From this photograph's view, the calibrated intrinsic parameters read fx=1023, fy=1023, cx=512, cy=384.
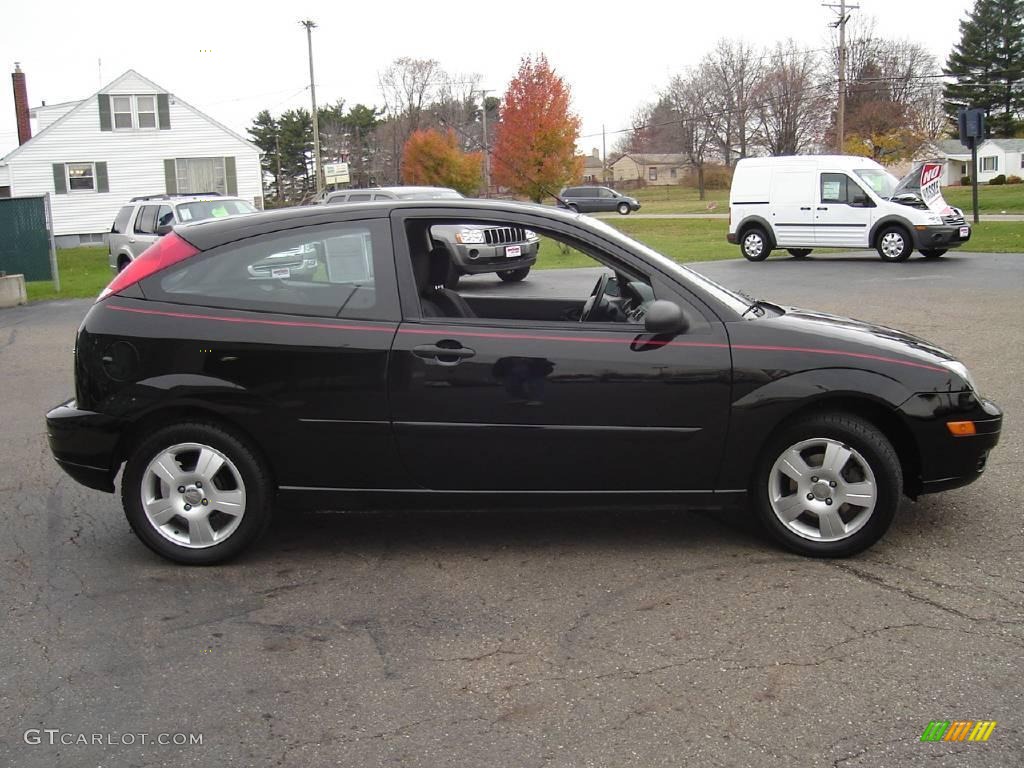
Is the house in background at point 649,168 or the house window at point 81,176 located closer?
the house window at point 81,176

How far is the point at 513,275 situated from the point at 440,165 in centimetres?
5296

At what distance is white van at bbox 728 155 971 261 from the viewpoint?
2041 centimetres

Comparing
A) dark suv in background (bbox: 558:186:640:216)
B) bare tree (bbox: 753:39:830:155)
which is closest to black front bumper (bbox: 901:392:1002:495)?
dark suv in background (bbox: 558:186:640:216)

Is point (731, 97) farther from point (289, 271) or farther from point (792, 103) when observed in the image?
point (289, 271)

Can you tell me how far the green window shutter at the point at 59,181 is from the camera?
43.0 meters

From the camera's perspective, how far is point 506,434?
4.52m

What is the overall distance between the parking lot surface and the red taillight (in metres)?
1.29

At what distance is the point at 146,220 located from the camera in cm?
2112

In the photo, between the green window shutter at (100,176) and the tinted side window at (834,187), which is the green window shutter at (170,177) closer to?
the green window shutter at (100,176)

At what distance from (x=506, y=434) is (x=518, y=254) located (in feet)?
4.46

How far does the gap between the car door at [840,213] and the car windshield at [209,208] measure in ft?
39.0

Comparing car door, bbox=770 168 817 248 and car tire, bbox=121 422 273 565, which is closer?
car tire, bbox=121 422 273 565

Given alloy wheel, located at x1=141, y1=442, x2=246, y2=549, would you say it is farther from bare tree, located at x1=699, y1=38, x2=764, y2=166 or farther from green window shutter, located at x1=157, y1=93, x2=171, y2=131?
bare tree, located at x1=699, y1=38, x2=764, y2=166

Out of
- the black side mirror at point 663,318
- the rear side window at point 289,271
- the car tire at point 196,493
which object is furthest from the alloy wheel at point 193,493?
the black side mirror at point 663,318
